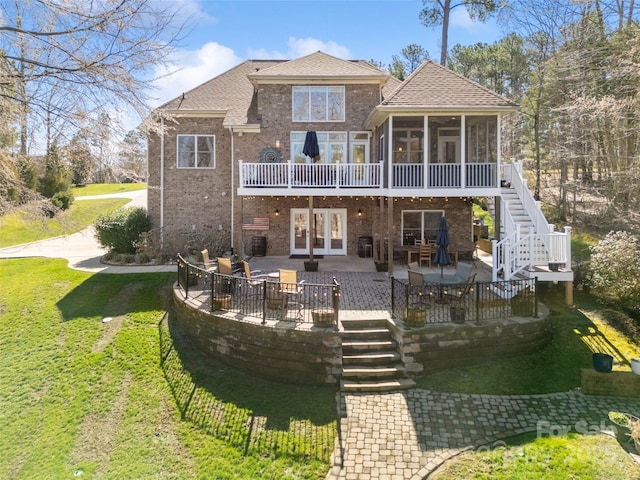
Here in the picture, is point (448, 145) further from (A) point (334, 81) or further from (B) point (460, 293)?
(B) point (460, 293)

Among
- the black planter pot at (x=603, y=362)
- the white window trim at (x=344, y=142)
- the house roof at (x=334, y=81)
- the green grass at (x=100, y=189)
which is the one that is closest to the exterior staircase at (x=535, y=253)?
the black planter pot at (x=603, y=362)

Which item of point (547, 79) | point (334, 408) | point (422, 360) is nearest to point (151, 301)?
point (334, 408)

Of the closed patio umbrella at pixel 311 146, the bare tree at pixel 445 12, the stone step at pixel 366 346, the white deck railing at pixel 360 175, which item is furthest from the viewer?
the bare tree at pixel 445 12

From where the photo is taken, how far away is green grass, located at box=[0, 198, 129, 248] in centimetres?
880

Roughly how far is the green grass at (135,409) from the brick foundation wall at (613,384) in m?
5.70

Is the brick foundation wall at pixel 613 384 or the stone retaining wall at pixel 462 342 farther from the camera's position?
the stone retaining wall at pixel 462 342

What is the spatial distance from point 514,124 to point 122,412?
3213 centimetres

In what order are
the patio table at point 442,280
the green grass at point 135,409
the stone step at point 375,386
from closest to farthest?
the green grass at point 135,409, the stone step at point 375,386, the patio table at point 442,280

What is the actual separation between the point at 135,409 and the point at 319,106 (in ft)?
47.5

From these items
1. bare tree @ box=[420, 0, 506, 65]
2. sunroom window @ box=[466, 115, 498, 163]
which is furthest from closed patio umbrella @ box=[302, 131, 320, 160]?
bare tree @ box=[420, 0, 506, 65]

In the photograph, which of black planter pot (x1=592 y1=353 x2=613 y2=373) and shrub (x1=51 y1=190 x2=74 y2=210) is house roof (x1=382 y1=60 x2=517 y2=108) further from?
shrub (x1=51 y1=190 x2=74 y2=210)

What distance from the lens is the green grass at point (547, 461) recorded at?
20.2 feet

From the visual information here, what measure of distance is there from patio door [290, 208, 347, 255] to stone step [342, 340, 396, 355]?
9642mm

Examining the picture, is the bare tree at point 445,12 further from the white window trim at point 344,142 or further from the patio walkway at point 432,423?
the patio walkway at point 432,423
